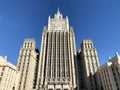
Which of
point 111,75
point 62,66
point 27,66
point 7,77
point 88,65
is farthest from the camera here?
point 62,66

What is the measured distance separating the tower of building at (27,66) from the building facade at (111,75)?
171 feet

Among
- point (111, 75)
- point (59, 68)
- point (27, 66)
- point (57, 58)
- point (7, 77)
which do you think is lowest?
point (111, 75)

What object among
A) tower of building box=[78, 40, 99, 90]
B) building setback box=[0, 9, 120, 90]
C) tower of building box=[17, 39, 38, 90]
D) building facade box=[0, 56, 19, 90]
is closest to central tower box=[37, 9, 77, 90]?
building setback box=[0, 9, 120, 90]

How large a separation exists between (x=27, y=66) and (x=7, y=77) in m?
20.9

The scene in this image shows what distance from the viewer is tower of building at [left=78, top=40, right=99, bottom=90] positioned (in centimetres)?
9813

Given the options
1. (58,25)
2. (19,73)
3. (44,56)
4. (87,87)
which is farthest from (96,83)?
(58,25)

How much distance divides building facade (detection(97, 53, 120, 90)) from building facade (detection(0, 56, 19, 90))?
2367 inches

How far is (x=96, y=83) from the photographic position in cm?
9706

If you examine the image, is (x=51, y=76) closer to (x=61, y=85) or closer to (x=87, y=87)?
(x=61, y=85)

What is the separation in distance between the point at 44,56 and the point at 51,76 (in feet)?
63.2

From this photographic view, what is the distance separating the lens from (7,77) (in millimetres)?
87938

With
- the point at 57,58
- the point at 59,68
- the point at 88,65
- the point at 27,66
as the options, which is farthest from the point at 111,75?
the point at 27,66

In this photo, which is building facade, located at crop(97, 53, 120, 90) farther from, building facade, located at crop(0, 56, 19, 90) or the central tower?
building facade, located at crop(0, 56, 19, 90)

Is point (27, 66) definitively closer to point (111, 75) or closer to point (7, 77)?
point (7, 77)
